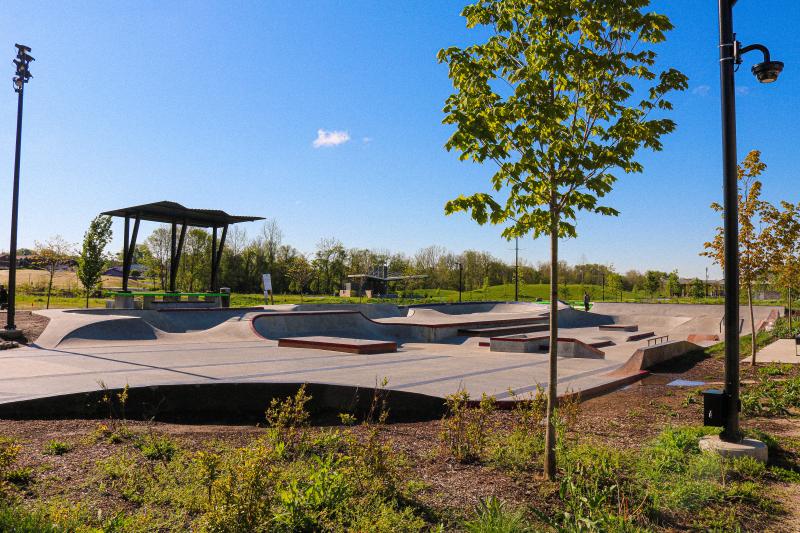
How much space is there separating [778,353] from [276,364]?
1399 cm

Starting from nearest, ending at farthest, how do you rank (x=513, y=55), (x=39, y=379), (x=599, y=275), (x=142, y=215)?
1. (x=513, y=55)
2. (x=39, y=379)
3. (x=142, y=215)
4. (x=599, y=275)

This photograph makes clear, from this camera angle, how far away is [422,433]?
19.8ft

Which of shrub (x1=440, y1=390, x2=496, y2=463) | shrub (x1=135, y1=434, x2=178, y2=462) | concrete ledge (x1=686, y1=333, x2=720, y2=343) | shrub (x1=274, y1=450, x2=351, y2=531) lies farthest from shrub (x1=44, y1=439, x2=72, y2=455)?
concrete ledge (x1=686, y1=333, x2=720, y2=343)

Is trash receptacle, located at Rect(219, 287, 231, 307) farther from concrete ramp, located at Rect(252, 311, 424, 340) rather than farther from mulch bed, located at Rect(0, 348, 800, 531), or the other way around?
mulch bed, located at Rect(0, 348, 800, 531)

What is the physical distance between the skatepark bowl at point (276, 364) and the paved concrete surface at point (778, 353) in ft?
6.78

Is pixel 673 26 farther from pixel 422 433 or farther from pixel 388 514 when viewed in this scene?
pixel 422 433

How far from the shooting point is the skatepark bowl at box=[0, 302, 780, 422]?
27.0 ft

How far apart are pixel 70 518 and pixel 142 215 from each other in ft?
89.4

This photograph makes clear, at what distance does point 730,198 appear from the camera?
5141mm

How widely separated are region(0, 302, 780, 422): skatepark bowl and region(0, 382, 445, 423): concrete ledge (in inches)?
0.7

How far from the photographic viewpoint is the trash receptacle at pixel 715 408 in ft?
16.8

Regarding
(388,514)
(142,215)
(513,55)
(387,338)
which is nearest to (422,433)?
(388,514)

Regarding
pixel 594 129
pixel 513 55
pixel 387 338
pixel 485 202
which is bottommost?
pixel 387 338

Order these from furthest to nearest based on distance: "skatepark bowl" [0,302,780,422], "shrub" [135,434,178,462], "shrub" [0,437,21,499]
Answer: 1. "skatepark bowl" [0,302,780,422]
2. "shrub" [135,434,178,462]
3. "shrub" [0,437,21,499]
